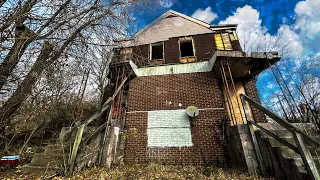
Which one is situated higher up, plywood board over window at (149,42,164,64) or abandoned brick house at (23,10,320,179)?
plywood board over window at (149,42,164,64)

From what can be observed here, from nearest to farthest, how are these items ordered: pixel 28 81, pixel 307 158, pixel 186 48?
1. pixel 307 158
2. pixel 28 81
3. pixel 186 48

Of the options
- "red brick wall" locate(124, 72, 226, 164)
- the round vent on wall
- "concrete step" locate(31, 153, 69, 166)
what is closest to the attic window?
"red brick wall" locate(124, 72, 226, 164)

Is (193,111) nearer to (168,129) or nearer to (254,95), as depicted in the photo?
(168,129)

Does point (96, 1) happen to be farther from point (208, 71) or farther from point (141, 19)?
point (208, 71)

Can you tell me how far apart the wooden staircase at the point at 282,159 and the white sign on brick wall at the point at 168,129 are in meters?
2.41

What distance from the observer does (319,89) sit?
10609 mm

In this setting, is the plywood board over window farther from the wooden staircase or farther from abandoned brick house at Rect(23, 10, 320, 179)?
Result: the wooden staircase

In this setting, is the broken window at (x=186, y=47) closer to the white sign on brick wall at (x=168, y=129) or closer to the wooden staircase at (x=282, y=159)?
the white sign on brick wall at (x=168, y=129)

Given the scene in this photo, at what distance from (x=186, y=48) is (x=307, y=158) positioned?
661 cm

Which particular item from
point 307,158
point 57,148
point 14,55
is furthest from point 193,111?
point 14,55

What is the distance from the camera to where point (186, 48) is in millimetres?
7980

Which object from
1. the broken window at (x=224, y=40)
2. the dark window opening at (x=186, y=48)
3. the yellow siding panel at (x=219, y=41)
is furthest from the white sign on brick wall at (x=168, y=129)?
the broken window at (x=224, y=40)

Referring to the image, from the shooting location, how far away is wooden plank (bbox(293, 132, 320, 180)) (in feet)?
7.56

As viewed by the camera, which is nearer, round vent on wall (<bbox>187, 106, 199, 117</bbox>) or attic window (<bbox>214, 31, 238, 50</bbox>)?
round vent on wall (<bbox>187, 106, 199, 117</bbox>)
